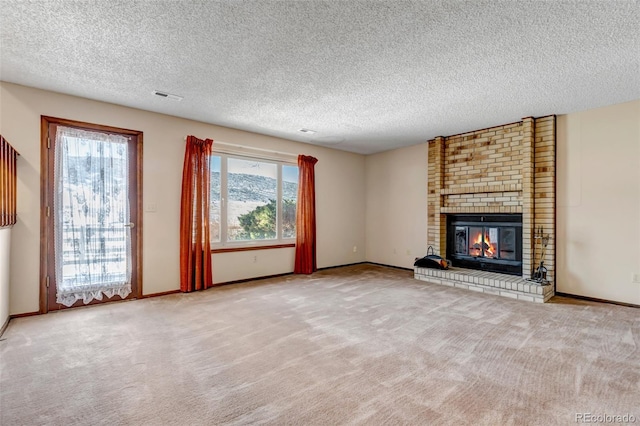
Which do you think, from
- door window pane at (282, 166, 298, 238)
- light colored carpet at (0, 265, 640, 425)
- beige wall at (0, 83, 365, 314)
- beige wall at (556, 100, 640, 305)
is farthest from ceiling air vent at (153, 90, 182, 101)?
beige wall at (556, 100, 640, 305)

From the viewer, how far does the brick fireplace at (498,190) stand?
4.34 m

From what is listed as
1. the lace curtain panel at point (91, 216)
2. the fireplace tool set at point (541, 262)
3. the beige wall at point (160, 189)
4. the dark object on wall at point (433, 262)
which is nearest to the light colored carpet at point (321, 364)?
the lace curtain panel at point (91, 216)

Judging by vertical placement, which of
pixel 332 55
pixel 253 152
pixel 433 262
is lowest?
pixel 433 262

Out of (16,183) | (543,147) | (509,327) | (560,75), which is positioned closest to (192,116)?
(16,183)

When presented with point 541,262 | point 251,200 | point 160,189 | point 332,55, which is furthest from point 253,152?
point 541,262

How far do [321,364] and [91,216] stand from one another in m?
3.39

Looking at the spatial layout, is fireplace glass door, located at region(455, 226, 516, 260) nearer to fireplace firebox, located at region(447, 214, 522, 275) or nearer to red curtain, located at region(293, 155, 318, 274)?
fireplace firebox, located at region(447, 214, 522, 275)

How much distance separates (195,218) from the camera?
15.0ft

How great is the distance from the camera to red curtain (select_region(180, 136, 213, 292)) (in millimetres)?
4461

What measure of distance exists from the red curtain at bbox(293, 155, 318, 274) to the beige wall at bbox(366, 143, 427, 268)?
67.5 inches

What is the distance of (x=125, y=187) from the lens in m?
4.06

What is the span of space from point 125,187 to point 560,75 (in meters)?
5.19

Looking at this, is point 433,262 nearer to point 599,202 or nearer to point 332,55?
point 599,202

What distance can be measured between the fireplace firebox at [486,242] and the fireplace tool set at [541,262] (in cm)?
30
